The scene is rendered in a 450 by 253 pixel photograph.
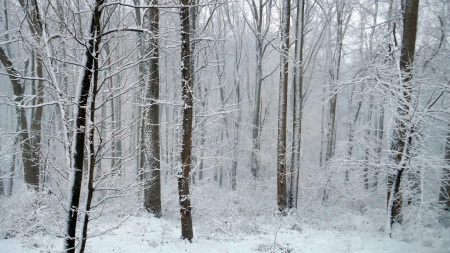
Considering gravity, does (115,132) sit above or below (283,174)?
above

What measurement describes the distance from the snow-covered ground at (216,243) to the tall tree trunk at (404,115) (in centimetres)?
87

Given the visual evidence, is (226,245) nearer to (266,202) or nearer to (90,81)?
(90,81)

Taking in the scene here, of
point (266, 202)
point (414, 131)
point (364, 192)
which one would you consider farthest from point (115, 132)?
point (266, 202)

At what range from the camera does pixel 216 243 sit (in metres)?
6.91

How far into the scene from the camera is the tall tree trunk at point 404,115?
618cm

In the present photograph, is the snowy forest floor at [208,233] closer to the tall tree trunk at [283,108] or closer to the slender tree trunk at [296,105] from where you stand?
the tall tree trunk at [283,108]

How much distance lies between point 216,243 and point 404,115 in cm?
556

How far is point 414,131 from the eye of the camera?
6.30 m

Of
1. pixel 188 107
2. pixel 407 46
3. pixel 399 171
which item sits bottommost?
pixel 399 171

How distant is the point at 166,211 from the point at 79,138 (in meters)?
6.69

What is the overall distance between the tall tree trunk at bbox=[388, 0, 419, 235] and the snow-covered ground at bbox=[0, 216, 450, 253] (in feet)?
2.86

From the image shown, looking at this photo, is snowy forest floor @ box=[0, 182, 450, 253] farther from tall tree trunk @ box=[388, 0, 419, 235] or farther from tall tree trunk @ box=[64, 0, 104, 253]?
tall tree trunk @ box=[64, 0, 104, 253]

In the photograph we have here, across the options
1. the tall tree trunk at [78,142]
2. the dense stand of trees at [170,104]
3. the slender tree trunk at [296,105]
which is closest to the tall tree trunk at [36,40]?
the dense stand of trees at [170,104]

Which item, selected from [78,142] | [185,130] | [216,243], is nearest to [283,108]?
[185,130]
